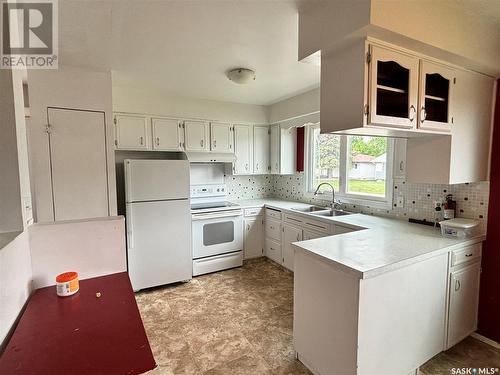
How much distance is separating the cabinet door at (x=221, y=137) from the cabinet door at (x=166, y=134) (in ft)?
1.57

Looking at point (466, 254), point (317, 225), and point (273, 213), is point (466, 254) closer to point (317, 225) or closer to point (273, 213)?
point (317, 225)

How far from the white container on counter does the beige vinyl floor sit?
90cm

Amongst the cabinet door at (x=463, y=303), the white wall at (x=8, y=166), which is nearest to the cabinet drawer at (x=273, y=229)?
the cabinet door at (x=463, y=303)

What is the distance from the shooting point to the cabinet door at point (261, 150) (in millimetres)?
4246

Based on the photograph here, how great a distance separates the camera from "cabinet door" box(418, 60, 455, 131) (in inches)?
72.2

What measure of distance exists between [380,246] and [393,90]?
104 centimetres

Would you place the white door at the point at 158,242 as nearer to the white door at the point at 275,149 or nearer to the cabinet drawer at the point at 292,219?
the cabinet drawer at the point at 292,219

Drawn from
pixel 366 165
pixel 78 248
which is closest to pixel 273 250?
pixel 366 165

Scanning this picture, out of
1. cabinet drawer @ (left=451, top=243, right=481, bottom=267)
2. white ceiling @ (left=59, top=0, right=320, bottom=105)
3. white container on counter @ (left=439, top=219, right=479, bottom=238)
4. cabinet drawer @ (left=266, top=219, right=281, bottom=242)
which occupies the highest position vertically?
white ceiling @ (left=59, top=0, right=320, bottom=105)

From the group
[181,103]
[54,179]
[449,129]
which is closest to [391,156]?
[449,129]

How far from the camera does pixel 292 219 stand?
3.44 metres

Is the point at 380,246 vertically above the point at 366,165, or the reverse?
the point at 366,165

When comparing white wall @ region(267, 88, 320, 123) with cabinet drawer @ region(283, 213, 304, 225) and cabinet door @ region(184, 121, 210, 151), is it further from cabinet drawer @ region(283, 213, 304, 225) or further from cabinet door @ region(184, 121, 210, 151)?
cabinet drawer @ region(283, 213, 304, 225)

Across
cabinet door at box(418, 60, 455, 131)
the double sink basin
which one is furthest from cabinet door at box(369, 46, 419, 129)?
the double sink basin
